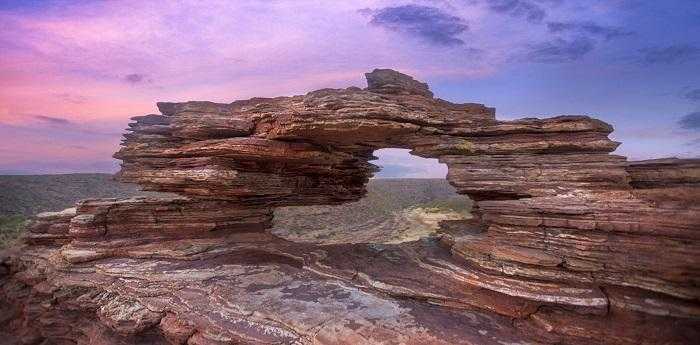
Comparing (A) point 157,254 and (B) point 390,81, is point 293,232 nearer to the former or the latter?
(A) point 157,254

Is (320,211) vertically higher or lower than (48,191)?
lower

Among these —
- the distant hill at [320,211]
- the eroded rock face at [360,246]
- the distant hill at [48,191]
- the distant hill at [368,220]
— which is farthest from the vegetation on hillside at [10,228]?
the distant hill at [368,220]

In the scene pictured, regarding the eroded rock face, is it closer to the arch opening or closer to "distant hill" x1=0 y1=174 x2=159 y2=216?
the arch opening

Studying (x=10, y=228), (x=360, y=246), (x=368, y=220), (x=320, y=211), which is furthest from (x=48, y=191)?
(x=360, y=246)

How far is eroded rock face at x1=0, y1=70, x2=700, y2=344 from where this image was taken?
10.7 metres

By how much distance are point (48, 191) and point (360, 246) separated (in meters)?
72.1

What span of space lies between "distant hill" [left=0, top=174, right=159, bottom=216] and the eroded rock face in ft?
148

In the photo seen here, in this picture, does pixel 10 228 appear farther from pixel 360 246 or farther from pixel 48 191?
pixel 360 246

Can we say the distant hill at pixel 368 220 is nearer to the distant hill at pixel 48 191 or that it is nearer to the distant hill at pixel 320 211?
the distant hill at pixel 320 211

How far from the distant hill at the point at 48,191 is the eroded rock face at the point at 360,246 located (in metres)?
45.1

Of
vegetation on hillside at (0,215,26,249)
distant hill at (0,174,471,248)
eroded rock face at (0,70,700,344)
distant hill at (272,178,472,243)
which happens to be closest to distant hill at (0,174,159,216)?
distant hill at (0,174,471,248)

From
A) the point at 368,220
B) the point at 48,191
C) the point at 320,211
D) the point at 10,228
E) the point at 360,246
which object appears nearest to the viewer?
the point at 360,246

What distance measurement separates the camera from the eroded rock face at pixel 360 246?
35.0ft

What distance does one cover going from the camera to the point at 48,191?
65438mm
